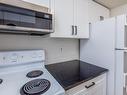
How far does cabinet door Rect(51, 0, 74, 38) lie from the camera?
44.8 inches

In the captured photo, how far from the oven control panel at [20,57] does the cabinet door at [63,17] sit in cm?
35

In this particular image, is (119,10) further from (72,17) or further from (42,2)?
(42,2)

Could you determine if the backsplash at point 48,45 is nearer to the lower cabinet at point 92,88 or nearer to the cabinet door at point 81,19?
the cabinet door at point 81,19

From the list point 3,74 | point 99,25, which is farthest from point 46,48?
point 99,25

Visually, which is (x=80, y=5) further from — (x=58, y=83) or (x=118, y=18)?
(x=58, y=83)

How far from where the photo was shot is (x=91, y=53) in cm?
153

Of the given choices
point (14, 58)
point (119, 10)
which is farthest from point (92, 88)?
point (119, 10)

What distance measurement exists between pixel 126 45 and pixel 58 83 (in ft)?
3.14

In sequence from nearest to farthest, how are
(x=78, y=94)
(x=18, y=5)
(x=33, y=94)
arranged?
1. (x=33, y=94)
2. (x=18, y=5)
3. (x=78, y=94)

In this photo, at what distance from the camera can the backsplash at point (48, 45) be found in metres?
1.13

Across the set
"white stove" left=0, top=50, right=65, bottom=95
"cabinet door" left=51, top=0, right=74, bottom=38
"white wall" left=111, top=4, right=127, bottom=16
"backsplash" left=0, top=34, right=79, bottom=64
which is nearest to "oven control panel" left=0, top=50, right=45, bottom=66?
"white stove" left=0, top=50, right=65, bottom=95

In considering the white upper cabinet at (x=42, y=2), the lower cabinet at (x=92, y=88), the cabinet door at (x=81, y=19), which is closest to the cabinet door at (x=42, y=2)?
the white upper cabinet at (x=42, y=2)

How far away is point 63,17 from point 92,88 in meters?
0.92

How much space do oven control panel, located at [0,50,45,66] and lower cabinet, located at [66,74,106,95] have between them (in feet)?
2.01
